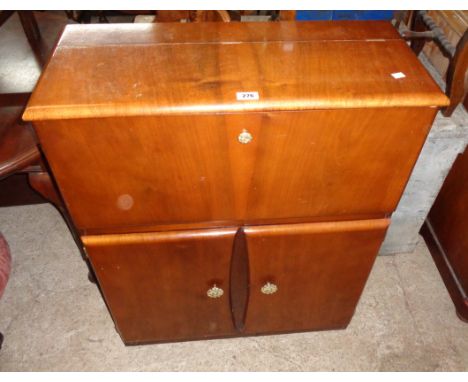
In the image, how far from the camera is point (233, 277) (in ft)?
3.94

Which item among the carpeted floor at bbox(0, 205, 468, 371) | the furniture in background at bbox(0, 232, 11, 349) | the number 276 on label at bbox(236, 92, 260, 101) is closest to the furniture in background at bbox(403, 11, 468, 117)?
the number 276 on label at bbox(236, 92, 260, 101)

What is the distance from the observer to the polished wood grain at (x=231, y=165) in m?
0.79

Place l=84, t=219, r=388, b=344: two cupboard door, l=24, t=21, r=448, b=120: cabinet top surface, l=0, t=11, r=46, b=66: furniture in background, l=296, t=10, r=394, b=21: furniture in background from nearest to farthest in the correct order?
l=24, t=21, r=448, b=120: cabinet top surface < l=84, t=219, r=388, b=344: two cupboard door < l=296, t=10, r=394, b=21: furniture in background < l=0, t=11, r=46, b=66: furniture in background

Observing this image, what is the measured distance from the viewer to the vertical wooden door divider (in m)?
1.09

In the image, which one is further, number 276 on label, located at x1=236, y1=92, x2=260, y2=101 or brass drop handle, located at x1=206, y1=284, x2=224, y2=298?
brass drop handle, located at x1=206, y1=284, x2=224, y2=298

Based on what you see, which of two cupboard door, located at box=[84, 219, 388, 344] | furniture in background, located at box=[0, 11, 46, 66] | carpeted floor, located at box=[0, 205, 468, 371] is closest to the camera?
two cupboard door, located at box=[84, 219, 388, 344]

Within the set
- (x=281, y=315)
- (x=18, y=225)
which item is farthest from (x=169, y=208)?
(x=18, y=225)

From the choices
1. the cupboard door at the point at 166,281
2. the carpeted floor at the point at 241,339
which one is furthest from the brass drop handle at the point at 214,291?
the carpeted floor at the point at 241,339

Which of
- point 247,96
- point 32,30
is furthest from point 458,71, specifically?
point 32,30

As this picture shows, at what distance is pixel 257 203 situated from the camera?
3.19 ft

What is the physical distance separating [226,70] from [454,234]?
1.29 meters

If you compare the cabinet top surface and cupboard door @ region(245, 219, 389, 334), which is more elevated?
the cabinet top surface

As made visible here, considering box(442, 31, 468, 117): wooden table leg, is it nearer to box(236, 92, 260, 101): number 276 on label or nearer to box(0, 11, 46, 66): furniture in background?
box(236, 92, 260, 101): number 276 on label

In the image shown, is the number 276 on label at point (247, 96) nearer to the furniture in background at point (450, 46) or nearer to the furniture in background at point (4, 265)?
the furniture in background at point (450, 46)
